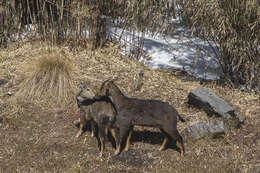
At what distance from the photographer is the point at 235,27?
728 cm

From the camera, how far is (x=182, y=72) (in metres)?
8.66

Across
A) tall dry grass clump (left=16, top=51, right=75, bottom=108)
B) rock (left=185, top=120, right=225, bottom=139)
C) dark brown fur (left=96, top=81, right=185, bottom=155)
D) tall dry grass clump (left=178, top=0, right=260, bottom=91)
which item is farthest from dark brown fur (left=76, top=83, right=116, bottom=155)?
tall dry grass clump (left=178, top=0, right=260, bottom=91)

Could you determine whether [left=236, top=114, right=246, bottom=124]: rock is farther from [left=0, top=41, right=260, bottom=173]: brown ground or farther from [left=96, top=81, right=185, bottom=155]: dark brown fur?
[left=96, top=81, right=185, bottom=155]: dark brown fur

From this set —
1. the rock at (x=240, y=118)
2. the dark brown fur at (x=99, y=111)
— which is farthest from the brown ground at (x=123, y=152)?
the dark brown fur at (x=99, y=111)

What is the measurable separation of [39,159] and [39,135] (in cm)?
68

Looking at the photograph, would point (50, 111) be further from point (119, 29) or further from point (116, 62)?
point (119, 29)

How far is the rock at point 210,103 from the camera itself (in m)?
6.13

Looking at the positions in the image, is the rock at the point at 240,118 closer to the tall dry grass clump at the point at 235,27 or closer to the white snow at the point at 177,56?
the tall dry grass clump at the point at 235,27

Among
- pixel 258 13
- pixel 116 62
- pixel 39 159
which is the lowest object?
pixel 39 159

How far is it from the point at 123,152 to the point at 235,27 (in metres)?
3.65

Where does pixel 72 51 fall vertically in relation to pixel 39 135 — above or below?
above

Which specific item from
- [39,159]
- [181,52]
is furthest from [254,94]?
[39,159]

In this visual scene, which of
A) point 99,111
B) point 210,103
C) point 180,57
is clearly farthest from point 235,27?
point 99,111

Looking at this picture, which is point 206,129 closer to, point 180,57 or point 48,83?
point 48,83
